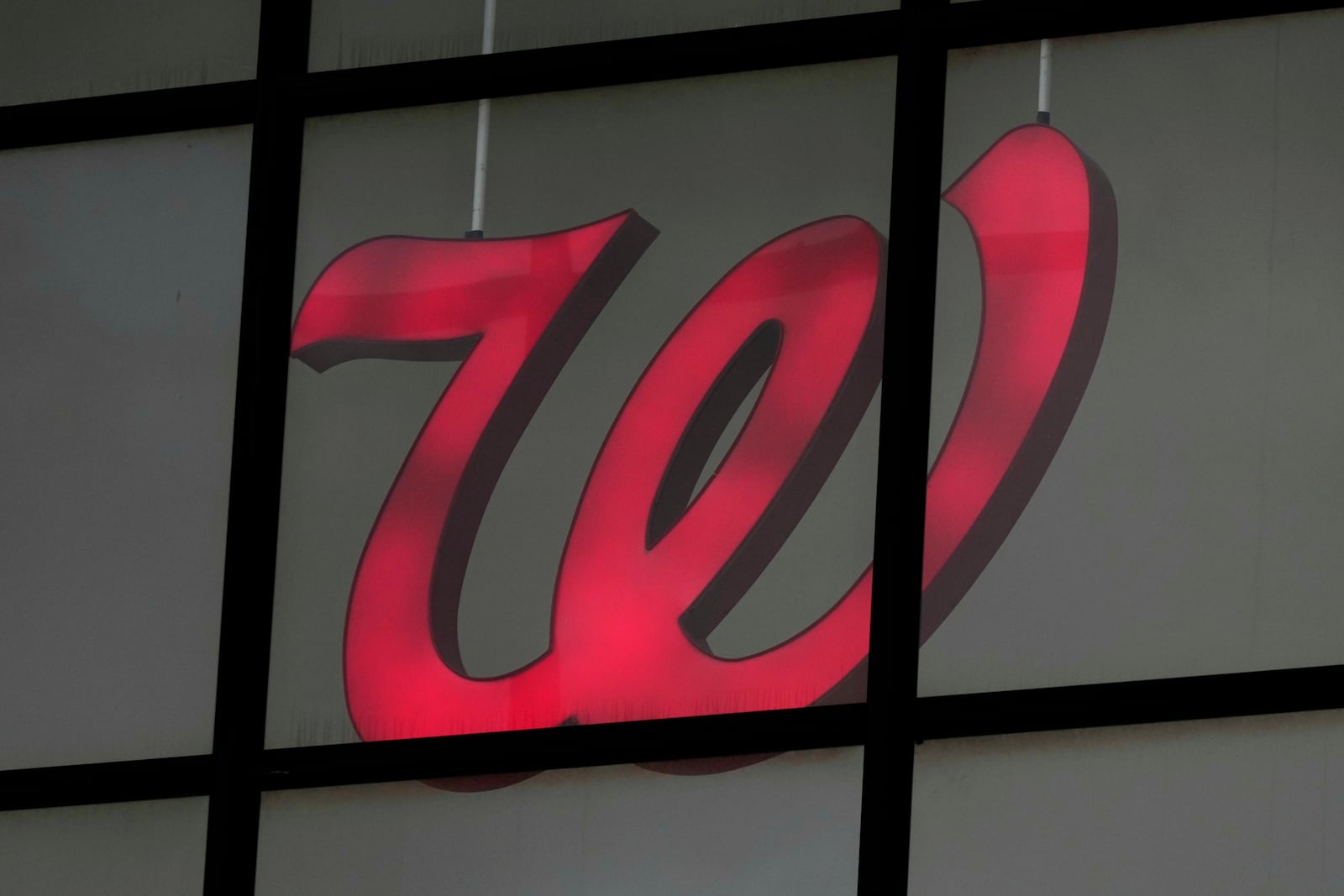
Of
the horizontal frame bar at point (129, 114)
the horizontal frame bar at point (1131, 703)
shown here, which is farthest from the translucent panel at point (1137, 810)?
the horizontal frame bar at point (129, 114)

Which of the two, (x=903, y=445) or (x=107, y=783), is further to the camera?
(x=107, y=783)

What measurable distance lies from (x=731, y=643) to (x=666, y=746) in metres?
0.29

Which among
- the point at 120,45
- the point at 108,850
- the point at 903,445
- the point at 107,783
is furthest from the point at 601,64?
the point at 108,850

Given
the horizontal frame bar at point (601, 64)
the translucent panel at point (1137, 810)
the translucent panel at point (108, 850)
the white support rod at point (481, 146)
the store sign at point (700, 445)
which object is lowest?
the translucent panel at point (108, 850)

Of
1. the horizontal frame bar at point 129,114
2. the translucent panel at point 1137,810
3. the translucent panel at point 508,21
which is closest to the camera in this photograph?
the translucent panel at point 1137,810

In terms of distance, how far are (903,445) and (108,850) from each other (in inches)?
88.9

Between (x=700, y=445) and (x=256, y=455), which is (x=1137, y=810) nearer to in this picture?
(x=700, y=445)

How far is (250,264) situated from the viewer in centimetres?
528

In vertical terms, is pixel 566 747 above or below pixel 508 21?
below

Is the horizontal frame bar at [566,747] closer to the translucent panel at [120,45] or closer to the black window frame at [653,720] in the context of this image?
the black window frame at [653,720]

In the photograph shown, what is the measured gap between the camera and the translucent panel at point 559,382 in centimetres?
481

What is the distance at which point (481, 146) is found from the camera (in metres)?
5.23

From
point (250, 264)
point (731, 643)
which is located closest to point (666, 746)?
point (731, 643)

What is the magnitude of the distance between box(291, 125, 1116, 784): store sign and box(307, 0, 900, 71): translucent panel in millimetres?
563
